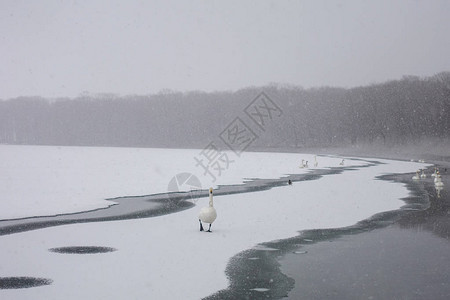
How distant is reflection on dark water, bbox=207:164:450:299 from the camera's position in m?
7.93

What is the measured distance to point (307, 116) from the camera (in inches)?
5010

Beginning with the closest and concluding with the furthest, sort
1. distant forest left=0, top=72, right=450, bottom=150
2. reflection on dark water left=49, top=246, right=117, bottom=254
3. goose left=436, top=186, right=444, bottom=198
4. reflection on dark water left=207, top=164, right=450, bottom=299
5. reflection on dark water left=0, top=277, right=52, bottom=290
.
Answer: reflection on dark water left=207, top=164, right=450, bottom=299 → reflection on dark water left=0, top=277, right=52, bottom=290 → reflection on dark water left=49, top=246, right=117, bottom=254 → goose left=436, top=186, right=444, bottom=198 → distant forest left=0, top=72, right=450, bottom=150

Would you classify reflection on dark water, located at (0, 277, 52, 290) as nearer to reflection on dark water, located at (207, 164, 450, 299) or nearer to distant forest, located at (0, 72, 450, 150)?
reflection on dark water, located at (207, 164, 450, 299)

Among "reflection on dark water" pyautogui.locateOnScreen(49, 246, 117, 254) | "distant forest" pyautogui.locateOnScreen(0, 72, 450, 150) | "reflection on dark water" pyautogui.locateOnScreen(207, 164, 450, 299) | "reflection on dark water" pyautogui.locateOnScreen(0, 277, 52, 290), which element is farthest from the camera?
"distant forest" pyautogui.locateOnScreen(0, 72, 450, 150)

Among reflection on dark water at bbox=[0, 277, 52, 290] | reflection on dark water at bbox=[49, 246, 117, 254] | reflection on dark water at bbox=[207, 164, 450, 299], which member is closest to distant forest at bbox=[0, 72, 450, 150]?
reflection on dark water at bbox=[207, 164, 450, 299]

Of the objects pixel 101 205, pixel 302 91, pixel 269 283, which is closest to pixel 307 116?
pixel 302 91

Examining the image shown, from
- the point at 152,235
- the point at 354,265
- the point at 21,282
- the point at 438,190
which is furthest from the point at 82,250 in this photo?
the point at 438,190

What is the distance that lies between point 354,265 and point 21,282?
18.5 feet

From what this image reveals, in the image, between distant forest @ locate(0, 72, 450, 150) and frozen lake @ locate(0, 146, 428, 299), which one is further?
distant forest @ locate(0, 72, 450, 150)

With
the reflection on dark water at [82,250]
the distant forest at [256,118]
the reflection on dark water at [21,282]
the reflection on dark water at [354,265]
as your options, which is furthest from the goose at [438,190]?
the distant forest at [256,118]

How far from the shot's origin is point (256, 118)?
137750 mm

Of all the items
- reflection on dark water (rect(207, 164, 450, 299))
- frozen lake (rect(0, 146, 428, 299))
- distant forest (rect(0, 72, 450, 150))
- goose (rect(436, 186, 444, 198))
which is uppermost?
distant forest (rect(0, 72, 450, 150))

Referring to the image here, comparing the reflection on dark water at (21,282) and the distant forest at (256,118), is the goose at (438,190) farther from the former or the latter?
the distant forest at (256,118)

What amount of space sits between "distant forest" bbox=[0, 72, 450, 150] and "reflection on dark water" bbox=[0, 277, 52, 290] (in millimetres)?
98752
